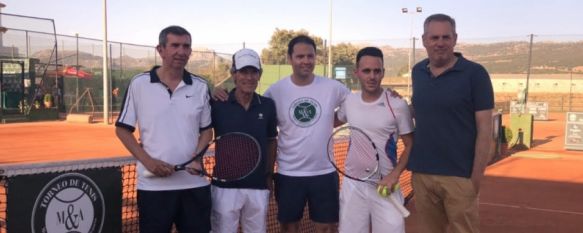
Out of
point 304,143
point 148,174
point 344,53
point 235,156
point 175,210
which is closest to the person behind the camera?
point 148,174

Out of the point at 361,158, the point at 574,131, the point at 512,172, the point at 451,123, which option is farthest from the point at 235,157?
the point at 574,131

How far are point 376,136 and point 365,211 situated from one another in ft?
1.67

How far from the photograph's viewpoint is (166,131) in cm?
328

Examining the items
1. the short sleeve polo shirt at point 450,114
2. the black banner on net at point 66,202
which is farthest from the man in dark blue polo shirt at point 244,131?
the short sleeve polo shirt at point 450,114

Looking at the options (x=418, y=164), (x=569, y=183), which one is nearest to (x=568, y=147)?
(x=569, y=183)

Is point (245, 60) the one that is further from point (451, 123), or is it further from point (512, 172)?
point (512, 172)

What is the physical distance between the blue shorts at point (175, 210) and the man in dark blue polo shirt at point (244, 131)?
0.13 m

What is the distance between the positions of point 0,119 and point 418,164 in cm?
2099

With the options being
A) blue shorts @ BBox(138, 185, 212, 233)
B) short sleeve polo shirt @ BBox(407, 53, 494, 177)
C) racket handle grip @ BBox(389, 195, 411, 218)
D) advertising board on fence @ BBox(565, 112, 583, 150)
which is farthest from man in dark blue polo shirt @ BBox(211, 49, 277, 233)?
advertising board on fence @ BBox(565, 112, 583, 150)

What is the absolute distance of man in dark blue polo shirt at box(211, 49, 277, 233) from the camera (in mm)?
3592

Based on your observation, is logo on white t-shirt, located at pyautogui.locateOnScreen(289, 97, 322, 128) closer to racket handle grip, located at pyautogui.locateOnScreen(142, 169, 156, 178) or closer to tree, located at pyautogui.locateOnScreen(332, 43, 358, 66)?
racket handle grip, located at pyautogui.locateOnScreen(142, 169, 156, 178)

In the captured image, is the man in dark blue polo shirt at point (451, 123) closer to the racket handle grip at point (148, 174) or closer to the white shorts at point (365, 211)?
the white shorts at point (365, 211)

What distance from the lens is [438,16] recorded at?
3.39m

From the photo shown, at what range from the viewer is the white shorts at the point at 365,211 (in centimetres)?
356
